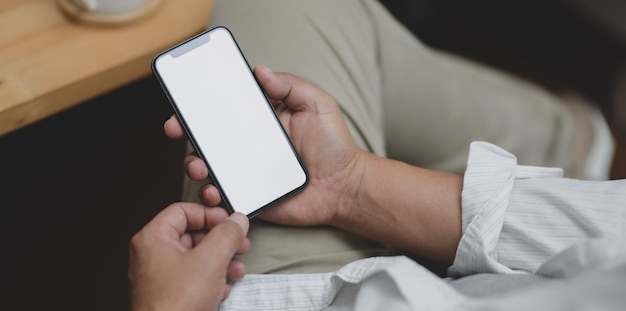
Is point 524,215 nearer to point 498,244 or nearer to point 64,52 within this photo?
point 498,244

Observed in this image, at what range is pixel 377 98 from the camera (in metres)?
0.73

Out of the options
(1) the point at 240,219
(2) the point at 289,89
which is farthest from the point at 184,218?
(2) the point at 289,89

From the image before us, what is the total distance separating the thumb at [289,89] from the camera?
601 mm

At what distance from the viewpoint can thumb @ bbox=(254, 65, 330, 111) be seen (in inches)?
23.7

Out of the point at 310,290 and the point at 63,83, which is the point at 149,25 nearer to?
the point at 63,83

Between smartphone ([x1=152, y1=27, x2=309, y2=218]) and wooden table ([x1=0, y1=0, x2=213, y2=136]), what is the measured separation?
5 centimetres

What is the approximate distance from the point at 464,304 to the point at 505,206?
158 millimetres

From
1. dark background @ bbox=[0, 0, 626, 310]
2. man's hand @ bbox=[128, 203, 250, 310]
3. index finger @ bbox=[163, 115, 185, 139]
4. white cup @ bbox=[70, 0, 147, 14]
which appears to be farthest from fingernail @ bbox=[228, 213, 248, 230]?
dark background @ bbox=[0, 0, 626, 310]

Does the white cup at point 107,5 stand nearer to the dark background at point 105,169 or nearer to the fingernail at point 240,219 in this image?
A: the fingernail at point 240,219

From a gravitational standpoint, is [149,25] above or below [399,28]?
above

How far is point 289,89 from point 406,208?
162mm

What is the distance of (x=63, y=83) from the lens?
0.61 m

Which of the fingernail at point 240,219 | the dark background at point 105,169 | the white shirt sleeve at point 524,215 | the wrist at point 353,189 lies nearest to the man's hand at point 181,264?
the fingernail at point 240,219

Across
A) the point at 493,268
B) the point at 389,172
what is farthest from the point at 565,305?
the point at 389,172
